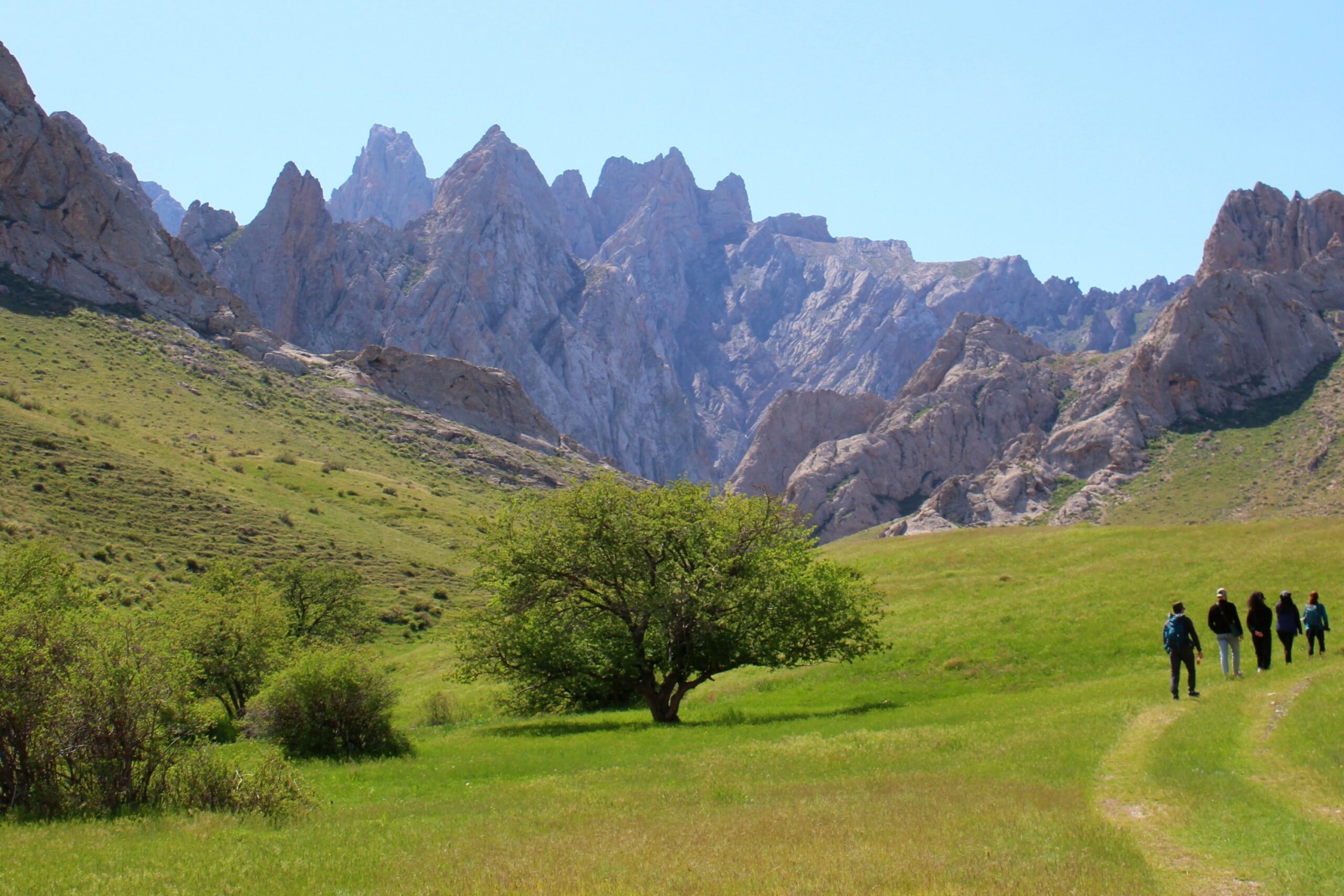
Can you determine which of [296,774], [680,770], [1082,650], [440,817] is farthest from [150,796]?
[1082,650]

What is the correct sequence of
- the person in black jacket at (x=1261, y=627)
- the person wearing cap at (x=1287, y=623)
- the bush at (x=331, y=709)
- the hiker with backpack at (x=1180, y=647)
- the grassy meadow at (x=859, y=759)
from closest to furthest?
the grassy meadow at (x=859, y=759) → the hiker with backpack at (x=1180, y=647) → the person in black jacket at (x=1261, y=627) → the person wearing cap at (x=1287, y=623) → the bush at (x=331, y=709)

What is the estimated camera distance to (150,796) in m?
16.1

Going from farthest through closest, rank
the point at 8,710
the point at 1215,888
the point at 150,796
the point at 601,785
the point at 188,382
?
the point at 188,382, the point at 601,785, the point at 150,796, the point at 8,710, the point at 1215,888

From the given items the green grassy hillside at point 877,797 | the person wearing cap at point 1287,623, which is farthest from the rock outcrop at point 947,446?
the person wearing cap at point 1287,623

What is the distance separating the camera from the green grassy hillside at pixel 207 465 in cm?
6650

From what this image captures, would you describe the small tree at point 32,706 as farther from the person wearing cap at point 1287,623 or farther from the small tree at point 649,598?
the person wearing cap at point 1287,623

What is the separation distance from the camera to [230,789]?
16547 mm

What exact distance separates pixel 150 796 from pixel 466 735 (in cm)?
1480

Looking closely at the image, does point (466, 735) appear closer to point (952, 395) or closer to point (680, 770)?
point (680, 770)

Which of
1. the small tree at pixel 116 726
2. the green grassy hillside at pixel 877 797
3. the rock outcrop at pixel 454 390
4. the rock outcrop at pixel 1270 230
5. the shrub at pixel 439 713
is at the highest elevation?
the rock outcrop at pixel 1270 230

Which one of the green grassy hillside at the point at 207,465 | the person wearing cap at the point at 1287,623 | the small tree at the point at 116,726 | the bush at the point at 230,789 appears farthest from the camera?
the green grassy hillside at the point at 207,465

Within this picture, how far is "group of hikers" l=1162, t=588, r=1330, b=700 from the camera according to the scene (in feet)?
72.5

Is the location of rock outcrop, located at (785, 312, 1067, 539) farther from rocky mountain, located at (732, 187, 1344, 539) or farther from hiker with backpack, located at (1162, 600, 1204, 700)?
hiker with backpack, located at (1162, 600, 1204, 700)

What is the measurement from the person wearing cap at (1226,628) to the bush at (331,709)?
20706 mm
